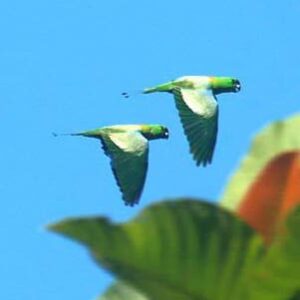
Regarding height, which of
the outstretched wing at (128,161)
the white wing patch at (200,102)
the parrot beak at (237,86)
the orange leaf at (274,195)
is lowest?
the outstretched wing at (128,161)

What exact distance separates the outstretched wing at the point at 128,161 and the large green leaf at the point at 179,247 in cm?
1716

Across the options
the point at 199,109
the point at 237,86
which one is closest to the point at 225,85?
the point at 237,86

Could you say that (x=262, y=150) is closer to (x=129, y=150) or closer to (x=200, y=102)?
(x=200, y=102)

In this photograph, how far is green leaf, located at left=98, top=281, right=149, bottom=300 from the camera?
2576 mm

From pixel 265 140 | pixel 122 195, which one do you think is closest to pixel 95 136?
pixel 122 195

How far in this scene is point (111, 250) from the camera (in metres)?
2.27

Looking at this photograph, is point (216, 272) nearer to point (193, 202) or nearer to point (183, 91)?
point (193, 202)

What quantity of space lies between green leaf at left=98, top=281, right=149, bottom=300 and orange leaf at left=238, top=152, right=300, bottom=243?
0.92 feet

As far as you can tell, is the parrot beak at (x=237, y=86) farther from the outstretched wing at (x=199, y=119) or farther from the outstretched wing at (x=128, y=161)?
the outstretched wing at (x=128, y=161)

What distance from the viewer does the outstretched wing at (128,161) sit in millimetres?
20328

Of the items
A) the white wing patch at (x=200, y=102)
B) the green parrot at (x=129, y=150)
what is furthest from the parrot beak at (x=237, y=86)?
the green parrot at (x=129, y=150)

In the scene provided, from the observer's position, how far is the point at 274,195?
2385mm

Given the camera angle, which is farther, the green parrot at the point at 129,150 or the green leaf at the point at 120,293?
the green parrot at the point at 129,150

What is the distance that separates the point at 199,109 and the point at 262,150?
1774cm
